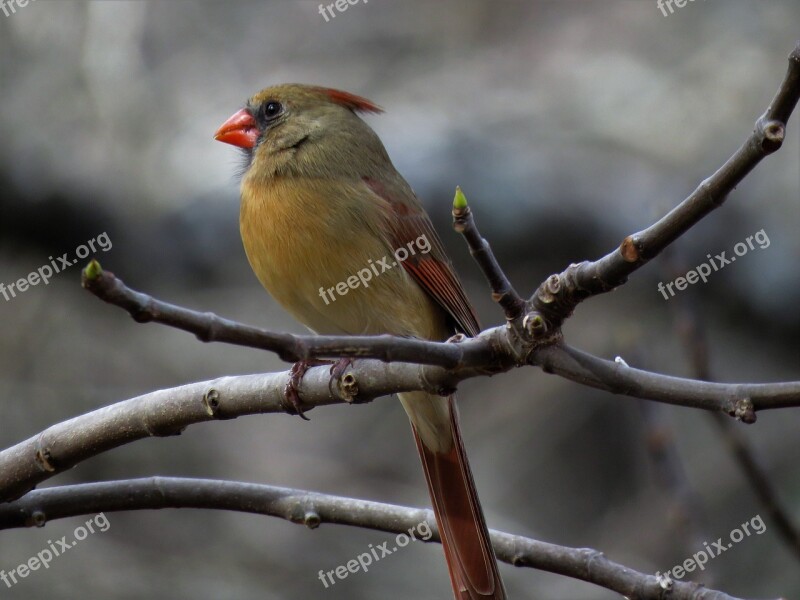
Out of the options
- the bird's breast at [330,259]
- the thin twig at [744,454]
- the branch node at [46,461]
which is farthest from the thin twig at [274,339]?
the bird's breast at [330,259]

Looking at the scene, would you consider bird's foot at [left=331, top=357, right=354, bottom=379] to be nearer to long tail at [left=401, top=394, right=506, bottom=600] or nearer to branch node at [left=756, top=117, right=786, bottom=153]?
long tail at [left=401, top=394, right=506, bottom=600]

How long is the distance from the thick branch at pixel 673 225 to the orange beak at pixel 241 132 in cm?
227

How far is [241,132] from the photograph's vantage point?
4035mm

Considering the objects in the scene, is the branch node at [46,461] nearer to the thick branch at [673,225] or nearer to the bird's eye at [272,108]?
the thick branch at [673,225]

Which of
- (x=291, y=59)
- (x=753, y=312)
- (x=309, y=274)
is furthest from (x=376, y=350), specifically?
(x=291, y=59)

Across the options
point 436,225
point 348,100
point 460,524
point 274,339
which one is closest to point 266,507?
point 460,524

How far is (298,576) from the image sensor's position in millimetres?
5457

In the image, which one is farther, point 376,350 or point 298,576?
point 298,576

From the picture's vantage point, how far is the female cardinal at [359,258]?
3.37 m

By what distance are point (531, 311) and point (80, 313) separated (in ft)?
15.4

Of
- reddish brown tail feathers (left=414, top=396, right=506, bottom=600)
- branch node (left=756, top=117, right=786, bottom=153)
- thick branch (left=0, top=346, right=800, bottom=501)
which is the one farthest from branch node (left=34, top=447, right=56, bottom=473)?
branch node (left=756, top=117, right=786, bottom=153)

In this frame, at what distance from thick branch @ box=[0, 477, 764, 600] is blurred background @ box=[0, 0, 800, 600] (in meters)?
2.45

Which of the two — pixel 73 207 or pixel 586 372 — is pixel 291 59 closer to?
pixel 73 207

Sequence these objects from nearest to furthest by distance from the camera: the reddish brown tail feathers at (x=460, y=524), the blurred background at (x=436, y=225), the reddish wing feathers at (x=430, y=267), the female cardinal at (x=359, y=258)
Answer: the reddish brown tail feathers at (x=460, y=524) → the female cardinal at (x=359, y=258) → the reddish wing feathers at (x=430, y=267) → the blurred background at (x=436, y=225)
